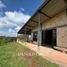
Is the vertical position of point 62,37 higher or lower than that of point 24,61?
higher

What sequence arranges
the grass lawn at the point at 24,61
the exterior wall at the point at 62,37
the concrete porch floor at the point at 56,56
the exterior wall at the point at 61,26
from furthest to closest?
the exterior wall at the point at 61,26 → the exterior wall at the point at 62,37 → the grass lawn at the point at 24,61 → the concrete porch floor at the point at 56,56

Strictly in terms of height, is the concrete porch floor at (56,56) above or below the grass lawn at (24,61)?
above

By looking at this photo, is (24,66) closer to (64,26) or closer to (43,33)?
(64,26)

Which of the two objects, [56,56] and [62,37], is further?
[62,37]

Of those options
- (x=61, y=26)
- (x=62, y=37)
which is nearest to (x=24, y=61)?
(x=62, y=37)

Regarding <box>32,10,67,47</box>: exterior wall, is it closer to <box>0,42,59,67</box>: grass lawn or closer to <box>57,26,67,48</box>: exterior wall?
<box>57,26,67,48</box>: exterior wall

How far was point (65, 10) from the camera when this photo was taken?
29.4 ft

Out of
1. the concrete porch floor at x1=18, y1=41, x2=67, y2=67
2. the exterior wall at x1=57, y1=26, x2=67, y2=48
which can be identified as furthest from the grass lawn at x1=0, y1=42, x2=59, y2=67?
the exterior wall at x1=57, y1=26, x2=67, y2=48

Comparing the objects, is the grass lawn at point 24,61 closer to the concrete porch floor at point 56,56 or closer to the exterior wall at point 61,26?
the concrete porch floor at point 56,56

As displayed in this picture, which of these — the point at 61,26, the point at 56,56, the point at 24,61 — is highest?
the point at 61,26

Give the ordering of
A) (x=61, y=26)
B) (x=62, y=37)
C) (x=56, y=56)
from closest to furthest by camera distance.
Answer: (x=56, y=56) → (x=62, y=37) → (x=61, y=26)

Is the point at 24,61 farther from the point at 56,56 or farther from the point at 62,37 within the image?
the point at 62,37

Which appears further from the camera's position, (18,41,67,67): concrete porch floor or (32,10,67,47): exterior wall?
(32,10,67,47): exterior wall

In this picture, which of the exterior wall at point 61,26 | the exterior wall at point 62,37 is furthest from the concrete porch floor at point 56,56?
the exterior wall at point 61,26
